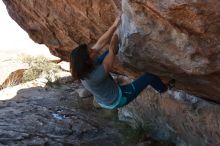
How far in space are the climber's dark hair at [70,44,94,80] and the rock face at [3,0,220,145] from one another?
405mm

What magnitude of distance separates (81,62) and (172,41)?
47.5 inches

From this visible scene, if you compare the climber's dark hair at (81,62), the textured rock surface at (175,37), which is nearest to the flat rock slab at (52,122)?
the climber's dark hair at (81,62)

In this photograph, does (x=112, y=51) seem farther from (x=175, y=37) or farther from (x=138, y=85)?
(x=175, y=37)

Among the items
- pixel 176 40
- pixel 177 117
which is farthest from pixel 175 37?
pixel 177 117

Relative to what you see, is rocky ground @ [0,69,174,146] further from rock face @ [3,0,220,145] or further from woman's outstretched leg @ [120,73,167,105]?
woman's outstretched leg @ [120,73,167,105]

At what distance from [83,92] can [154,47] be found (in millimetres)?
7544

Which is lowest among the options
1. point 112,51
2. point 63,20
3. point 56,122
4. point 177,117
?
point 56,122

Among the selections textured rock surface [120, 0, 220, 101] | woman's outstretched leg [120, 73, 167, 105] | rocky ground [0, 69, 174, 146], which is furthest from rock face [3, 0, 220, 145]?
rocky ground [0, 69, 174, 146]

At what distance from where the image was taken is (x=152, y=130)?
895 centimetres

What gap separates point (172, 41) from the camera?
4.84m

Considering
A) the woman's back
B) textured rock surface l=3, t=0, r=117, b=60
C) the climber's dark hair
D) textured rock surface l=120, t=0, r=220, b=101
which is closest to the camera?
textured rock surface l=120, t=0, r=220, b=101

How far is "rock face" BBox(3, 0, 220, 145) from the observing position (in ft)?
14.8

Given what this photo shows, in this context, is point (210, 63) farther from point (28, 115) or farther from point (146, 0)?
point (28, 115)

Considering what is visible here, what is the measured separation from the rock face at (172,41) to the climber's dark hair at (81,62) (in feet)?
1.33
